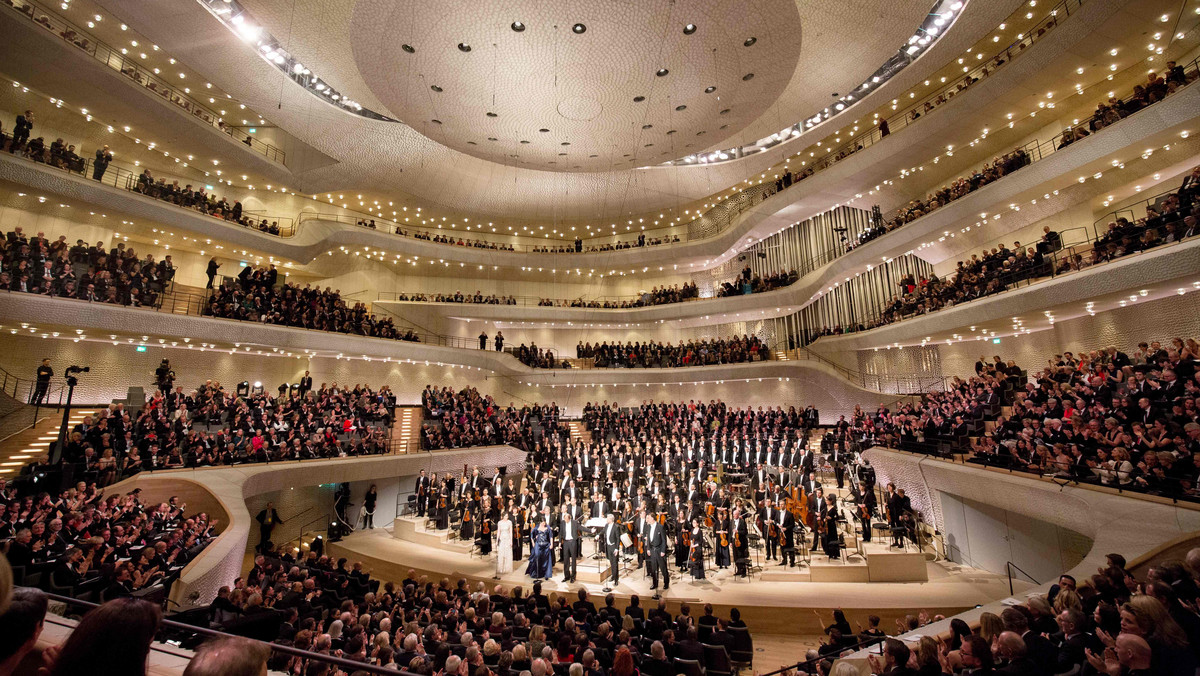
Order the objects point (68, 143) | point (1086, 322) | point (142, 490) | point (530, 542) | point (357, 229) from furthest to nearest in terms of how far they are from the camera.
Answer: point (357, 229), point (68, 143), point (1086, 322), point (530, 542), point (142, 490)

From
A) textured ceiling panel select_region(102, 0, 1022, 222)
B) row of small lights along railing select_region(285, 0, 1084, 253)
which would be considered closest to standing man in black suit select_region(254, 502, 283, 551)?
textured ceiling panel select_region(102, 0, 1022, 222)

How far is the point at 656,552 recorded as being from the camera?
9.90m

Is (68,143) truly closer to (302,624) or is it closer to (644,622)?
(302,624)

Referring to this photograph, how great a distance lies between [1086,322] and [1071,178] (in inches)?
140

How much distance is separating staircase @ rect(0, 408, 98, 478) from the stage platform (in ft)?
22.2

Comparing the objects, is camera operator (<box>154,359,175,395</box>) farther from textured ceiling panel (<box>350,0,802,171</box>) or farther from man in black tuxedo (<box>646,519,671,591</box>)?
man in black tuxedo (<box>646,519,671,591</box>)

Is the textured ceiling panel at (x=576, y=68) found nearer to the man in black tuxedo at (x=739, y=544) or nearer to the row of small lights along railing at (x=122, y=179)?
the row of small lights along railing at (x=122, y=179)

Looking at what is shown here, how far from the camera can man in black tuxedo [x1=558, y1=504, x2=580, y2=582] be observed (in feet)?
34.3

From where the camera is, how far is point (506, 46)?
1030 cm

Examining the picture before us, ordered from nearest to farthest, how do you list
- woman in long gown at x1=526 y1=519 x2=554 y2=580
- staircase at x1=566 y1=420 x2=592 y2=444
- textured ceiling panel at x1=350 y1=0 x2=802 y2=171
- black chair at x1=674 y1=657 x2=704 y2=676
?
black chair at x1=674 y1=657 x2=704 y2=676, textured ceiling panel at x1=350 y1=0 x2=802 y2=171, woman in long gown at x1=526 y1=519 x2=554 y2=580, staircase at x1=566 y1=420 x2=592 y2=444

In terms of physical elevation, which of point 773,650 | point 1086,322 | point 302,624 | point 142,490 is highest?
point 1086,322

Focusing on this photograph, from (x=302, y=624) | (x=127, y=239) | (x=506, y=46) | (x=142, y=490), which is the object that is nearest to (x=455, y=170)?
(x=127, y=239)

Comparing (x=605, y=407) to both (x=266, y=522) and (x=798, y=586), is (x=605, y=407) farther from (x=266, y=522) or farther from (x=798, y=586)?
(x=798, y=586)

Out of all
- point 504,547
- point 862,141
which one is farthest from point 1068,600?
point 862,141
